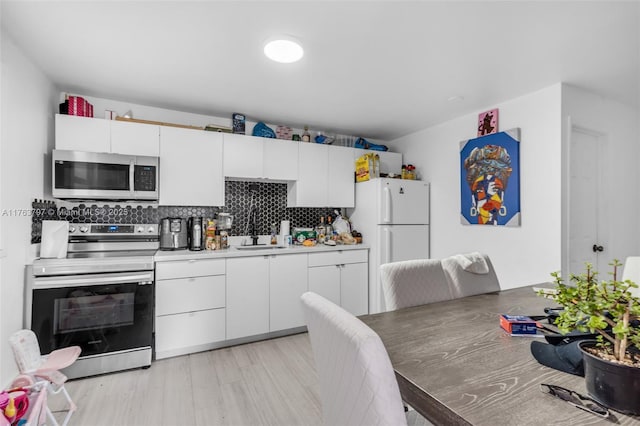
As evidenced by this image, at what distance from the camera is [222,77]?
2420 millimetres

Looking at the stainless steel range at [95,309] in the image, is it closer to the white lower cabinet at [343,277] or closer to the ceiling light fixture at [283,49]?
the white lower cabinet at [343,277]

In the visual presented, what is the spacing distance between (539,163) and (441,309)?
1.92m

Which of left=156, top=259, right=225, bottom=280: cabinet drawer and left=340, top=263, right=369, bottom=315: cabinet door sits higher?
left=156, top=259, right=225, bottom=280: cabinet drawer

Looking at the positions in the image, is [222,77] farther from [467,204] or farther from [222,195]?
[467,204]

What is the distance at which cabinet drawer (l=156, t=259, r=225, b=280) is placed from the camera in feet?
8.50

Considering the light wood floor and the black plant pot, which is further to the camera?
the light wood floor

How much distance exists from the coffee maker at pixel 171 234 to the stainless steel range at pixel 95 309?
13.1 inches

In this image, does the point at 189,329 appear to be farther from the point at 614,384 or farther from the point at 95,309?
the point at 614,384

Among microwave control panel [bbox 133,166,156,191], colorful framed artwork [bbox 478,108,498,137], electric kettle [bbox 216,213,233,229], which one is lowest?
electric kettle [bbox 216,213,233,229]

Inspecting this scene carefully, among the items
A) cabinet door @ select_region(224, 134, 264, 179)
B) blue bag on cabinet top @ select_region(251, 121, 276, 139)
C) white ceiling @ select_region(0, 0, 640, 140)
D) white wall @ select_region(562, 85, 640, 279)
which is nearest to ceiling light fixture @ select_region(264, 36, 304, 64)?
white ceiling @ select_region(0, 0, 640, 140)

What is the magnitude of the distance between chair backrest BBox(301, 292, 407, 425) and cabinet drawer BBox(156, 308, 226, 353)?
6.87 feet

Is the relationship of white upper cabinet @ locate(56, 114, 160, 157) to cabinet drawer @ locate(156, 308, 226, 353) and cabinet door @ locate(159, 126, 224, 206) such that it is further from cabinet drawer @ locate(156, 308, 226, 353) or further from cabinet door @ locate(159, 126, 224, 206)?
cabinet drawer @ locate(156, 308, 226, 353)

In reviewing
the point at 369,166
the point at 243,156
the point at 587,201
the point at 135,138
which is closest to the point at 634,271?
the point at 587,201

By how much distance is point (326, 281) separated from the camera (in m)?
3.32
